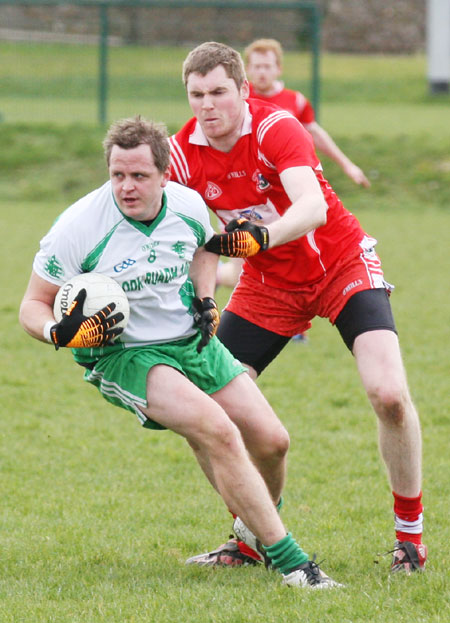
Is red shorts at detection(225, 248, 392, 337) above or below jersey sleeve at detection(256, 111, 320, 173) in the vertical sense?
below

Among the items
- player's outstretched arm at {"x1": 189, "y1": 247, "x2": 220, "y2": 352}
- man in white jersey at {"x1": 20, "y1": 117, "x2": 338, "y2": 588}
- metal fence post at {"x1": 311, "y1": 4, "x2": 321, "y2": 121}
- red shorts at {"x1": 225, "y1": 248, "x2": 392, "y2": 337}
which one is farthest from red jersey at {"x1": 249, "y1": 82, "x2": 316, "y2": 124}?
metal fence post at {"x1": 311, "y1": 4, "x2": 321, "y2": 121}

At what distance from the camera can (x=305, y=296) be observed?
5574mm

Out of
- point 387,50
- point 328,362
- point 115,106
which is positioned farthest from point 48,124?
point 387,50

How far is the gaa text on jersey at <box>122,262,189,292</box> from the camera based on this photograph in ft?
15.9

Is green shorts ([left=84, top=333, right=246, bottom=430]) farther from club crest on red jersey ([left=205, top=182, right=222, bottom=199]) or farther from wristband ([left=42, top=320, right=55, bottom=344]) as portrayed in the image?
club crest on red jersey ([left=205, top=182, right=222, bottom=199])

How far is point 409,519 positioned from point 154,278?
1714 mm

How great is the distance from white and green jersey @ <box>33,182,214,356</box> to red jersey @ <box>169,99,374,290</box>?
425 millimetres

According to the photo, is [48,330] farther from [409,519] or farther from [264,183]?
[409,519]

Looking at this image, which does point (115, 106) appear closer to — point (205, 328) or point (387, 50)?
point (205, 328)

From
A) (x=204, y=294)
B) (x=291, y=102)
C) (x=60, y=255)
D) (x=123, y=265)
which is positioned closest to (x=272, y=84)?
(x=291, y=102)

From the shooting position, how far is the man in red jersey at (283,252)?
16.5 feet

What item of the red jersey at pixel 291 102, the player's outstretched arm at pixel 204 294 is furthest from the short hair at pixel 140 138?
the red jersey at pixel 291 102

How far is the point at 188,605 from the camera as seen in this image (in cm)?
443

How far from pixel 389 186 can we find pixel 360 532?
16.1m
